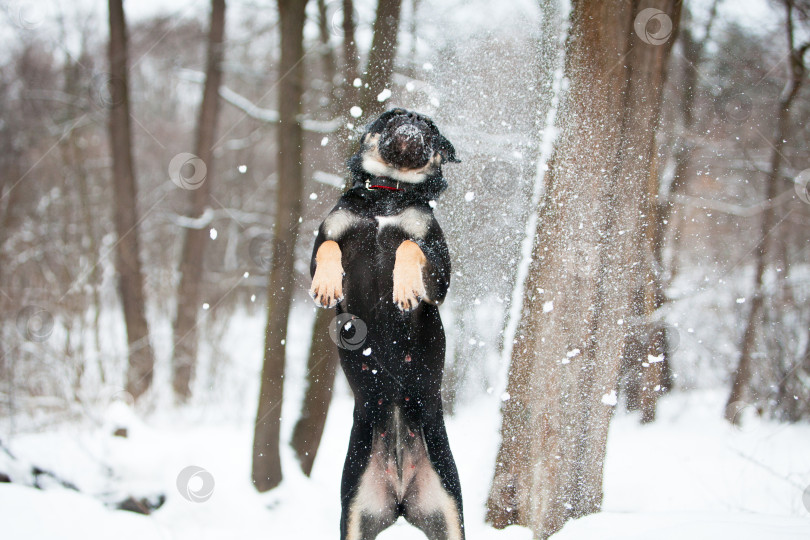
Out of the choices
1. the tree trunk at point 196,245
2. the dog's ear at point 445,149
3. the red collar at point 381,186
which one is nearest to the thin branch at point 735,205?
the dog's ear at point 445,149

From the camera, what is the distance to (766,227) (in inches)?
136

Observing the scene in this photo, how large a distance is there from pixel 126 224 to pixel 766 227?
243 inches

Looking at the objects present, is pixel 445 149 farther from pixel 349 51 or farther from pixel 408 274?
pixel 349 51

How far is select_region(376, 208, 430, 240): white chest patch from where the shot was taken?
2.31m

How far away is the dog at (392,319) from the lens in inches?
88.4

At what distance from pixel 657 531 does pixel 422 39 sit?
285 centimetres

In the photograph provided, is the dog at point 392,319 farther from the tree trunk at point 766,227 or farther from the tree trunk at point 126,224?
the tree trunk at point 126,224

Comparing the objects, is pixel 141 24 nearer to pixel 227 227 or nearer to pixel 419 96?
pixel 227 227

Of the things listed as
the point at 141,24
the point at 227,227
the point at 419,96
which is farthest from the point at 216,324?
the point at 419,96

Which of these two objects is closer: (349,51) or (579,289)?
(579,289)

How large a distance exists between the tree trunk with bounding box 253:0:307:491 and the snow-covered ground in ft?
0.43

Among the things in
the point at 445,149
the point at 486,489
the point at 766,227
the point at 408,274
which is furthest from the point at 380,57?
the point at 766,227

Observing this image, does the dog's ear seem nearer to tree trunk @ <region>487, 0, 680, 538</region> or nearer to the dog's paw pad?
tree trunk @ <region>487, 0, 680, 538</region>

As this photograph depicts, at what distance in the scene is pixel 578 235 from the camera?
2.64 metres
